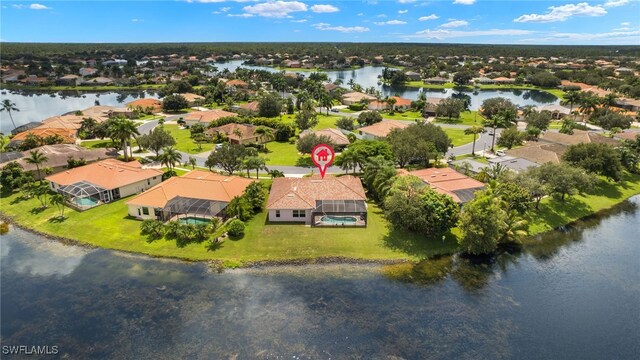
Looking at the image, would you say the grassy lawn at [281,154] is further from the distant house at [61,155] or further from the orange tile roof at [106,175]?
the distant house at [61,155]

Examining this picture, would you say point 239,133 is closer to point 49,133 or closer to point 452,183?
point 49,133

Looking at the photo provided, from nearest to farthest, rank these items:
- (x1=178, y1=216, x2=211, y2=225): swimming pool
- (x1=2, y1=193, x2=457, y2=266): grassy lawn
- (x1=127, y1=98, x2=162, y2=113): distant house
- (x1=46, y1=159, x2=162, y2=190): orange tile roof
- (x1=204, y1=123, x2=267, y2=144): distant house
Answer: (x1=2, y1=193, x2=457, y2=266): grassy lawn, (x1=178, y1=216, x2=211, y2=225): swimming pool, (x1=46, y1=159, x2=162, y2=190): orange tile roof, (x1=204, y1=123, x2=267, y2=144): distant house, (x1=127, y1=98, x2=162, y2=113): distant house

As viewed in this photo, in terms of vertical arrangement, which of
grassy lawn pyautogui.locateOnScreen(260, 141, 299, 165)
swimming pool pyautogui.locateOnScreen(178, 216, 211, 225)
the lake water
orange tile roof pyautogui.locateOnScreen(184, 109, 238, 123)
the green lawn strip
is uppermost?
orange tile roof pyautogui.locateOnScreen(184, 109, 238, 123)

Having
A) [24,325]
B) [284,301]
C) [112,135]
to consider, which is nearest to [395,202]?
[284,301]

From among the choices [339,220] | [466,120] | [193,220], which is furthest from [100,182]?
[466,120]

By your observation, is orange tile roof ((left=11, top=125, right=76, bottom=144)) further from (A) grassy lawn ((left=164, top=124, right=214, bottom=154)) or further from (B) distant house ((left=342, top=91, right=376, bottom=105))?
(B) distant house ((left=342, top=91, right=376, bottom=105))

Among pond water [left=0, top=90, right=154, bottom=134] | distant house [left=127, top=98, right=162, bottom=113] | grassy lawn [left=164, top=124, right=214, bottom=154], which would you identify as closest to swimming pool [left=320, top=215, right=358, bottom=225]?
grassy lawn [left=164, top=124, right=214, bottom=154]
